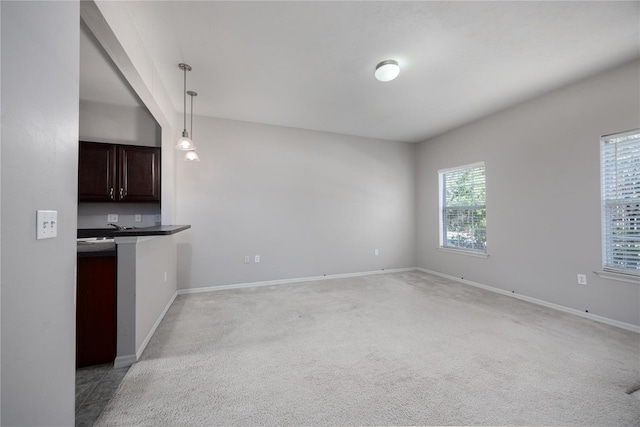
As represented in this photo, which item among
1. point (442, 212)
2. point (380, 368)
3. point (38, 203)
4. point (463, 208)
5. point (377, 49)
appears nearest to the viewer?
point (38, 203)

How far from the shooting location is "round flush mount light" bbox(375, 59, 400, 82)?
8.61 ft

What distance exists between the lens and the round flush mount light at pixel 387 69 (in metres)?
2.62

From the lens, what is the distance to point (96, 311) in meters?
2.00

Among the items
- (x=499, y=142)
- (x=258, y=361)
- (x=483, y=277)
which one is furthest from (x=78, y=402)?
(x=499, y=142)

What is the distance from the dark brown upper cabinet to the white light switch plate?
282cm

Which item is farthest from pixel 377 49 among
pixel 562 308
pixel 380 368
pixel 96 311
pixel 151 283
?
pixel 562 308

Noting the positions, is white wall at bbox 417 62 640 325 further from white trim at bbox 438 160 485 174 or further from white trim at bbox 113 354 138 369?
white trim at bbox 113 354 138 369

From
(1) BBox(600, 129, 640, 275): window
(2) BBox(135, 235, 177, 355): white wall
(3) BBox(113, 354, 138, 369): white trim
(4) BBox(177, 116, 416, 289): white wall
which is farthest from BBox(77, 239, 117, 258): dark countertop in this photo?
(1) BBox(600, 129, 640, 275): window

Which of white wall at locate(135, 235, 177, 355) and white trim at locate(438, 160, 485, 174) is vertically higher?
white trim at locate(438, 160, 485, 174)

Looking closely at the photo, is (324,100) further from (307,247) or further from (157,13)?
(307,247)

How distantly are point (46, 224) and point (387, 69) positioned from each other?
2850 millimetres

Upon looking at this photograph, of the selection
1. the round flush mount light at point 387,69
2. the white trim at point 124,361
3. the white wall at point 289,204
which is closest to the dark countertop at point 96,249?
the white trim at point 124,361

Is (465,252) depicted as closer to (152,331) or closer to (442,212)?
(442,212)

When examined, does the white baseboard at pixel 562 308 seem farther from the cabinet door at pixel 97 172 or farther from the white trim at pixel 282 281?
the cabinet door at pixel 97 172
